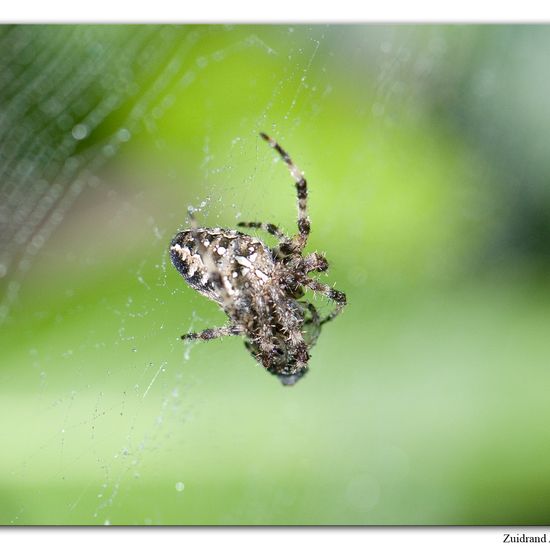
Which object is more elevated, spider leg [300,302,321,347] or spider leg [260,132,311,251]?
spider leg [260,132,311,251]

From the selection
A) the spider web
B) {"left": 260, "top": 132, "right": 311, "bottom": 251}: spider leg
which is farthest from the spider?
the spider web

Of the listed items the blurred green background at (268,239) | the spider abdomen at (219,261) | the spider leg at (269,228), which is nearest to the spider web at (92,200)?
the blurred green background at (268,239)

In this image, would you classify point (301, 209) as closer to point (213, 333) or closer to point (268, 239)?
point (268, 239)

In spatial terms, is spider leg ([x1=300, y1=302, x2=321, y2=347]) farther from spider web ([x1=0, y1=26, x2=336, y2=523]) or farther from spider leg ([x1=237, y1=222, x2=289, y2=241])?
spider web ([x1=0, y1=26, x2=336, y2=523])

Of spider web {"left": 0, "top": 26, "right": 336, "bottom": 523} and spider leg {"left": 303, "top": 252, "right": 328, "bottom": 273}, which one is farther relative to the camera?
spider web {"left": 0, "top": 26, "right": 336, "bottom": 523}

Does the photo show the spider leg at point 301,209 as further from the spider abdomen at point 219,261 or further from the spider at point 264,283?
the spider abdomen at point 219,261

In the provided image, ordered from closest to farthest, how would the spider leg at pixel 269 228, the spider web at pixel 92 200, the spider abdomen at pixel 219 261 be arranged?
the spider abdomen at pixel 219 261 → the spider leg at pixel 269 228 → the spider web at pixel 92 200

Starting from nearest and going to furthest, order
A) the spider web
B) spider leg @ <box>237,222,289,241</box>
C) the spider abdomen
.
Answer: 1. the spider abdomen
2. spider leg @ <box>237,222,289,241</box>
3. the spider web

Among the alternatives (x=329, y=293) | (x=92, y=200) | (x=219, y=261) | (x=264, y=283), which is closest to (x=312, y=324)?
(x=329, y=293)
